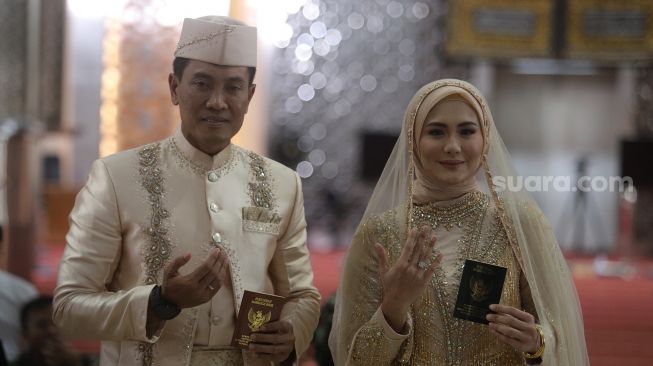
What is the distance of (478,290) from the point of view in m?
2.04

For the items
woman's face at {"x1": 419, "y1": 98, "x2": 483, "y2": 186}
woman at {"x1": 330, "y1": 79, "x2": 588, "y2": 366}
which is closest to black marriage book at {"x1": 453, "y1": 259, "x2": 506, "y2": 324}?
woman at {"x1": 330, "y1": 79, "x2": 588, "y2": 366}

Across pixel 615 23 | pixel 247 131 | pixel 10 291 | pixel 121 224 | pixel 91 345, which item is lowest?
pixel 91 345

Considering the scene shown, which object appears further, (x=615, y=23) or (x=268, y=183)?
(x=615, y=23)

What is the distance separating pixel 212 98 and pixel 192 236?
338mm

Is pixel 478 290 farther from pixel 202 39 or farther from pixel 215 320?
pixel 202 39

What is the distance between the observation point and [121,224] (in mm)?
2117

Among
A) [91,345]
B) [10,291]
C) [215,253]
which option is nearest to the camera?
[215,253]

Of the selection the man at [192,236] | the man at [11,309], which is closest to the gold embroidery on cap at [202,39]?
the man at [192,236]

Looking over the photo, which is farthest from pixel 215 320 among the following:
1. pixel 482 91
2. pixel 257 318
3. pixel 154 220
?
pixel 482 91

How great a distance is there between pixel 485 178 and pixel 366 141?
4.21 metres

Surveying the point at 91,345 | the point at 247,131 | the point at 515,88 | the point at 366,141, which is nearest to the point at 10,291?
the point at 91,345

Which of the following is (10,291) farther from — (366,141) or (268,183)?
(366,141)

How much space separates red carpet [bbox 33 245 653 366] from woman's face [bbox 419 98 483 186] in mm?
2673

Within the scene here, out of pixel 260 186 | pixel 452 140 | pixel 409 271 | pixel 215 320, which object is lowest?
pixel 215 320
